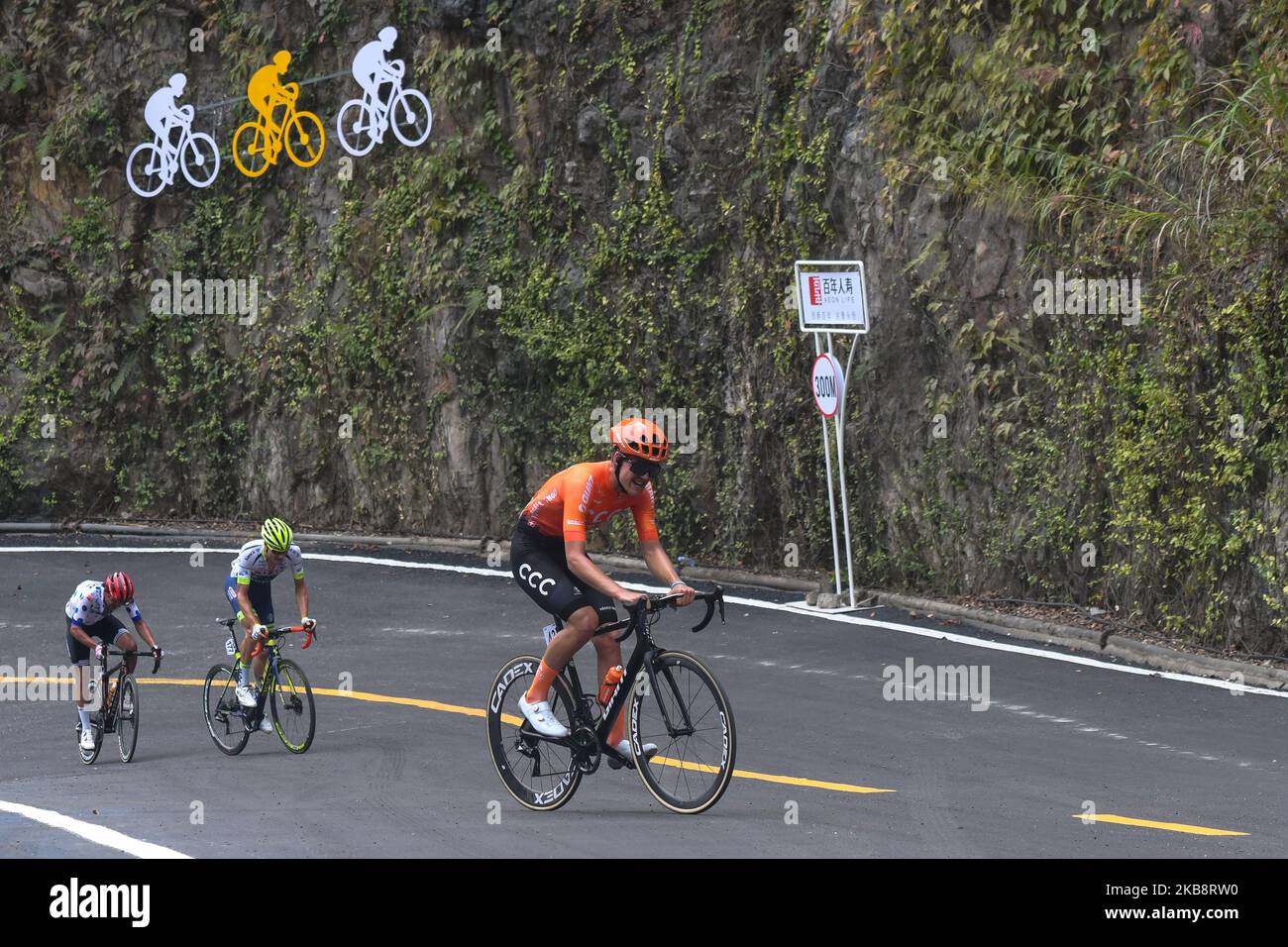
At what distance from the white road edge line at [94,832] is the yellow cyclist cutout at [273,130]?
1538 centimetres

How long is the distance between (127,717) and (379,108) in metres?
12.9

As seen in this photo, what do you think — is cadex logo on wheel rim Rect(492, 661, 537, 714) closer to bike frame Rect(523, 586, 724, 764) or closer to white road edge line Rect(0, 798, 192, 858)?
bike frame Rect(523, 586, 724, 764)

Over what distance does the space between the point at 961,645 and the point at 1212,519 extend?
236cm

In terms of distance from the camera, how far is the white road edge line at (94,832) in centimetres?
804

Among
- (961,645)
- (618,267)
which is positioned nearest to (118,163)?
(618,267)

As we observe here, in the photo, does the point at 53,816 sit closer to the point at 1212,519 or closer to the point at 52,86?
the point at 1212,519

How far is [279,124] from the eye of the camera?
2394 cm

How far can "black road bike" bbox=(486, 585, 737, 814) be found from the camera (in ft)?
28.2

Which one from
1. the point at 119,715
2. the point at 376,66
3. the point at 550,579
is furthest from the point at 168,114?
the point at 550,579

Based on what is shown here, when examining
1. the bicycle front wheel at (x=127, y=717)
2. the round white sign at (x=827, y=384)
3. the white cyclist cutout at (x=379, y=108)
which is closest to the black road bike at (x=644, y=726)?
the bicycle front wheel at (x=127, y=717)

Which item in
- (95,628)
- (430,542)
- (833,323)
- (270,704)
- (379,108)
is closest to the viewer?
(270,704)

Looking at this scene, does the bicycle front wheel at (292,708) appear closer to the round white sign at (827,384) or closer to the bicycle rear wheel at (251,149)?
the round white sign at (827,384)

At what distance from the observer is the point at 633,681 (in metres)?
8.86

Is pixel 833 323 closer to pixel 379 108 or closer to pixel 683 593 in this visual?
pixel 683 593
